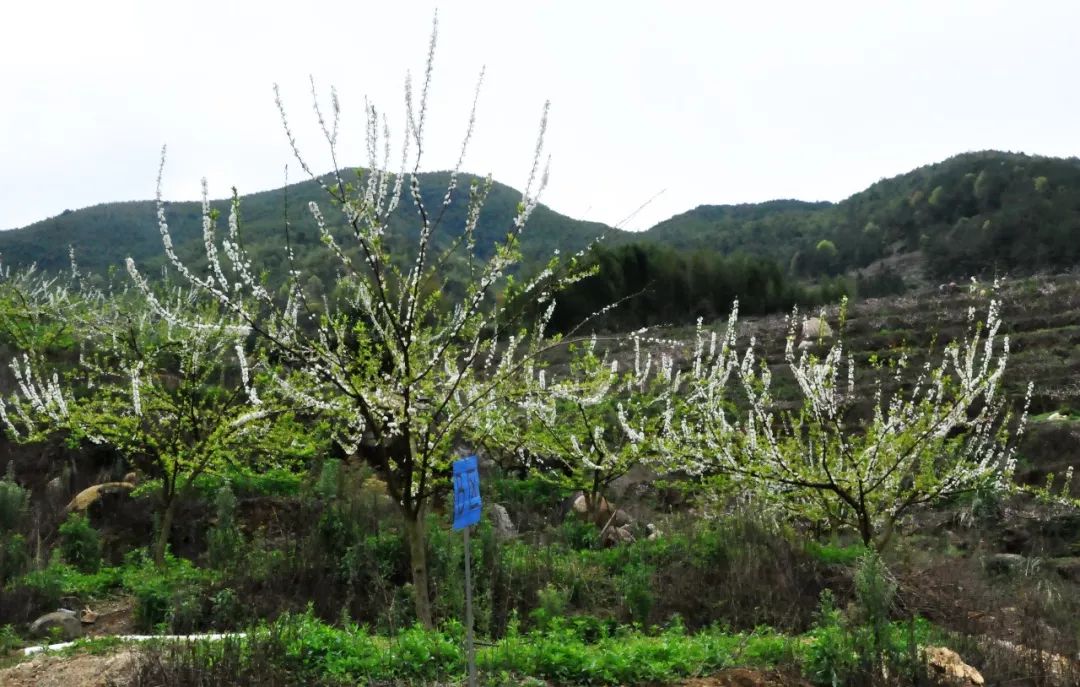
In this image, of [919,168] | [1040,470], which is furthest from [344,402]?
[919,168]

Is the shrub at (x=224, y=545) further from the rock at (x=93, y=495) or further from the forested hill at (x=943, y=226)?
the forested hill at (x=943, y=226)

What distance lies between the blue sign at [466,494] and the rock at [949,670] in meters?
3.28

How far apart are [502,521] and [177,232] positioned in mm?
80461

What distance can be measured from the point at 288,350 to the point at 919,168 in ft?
322

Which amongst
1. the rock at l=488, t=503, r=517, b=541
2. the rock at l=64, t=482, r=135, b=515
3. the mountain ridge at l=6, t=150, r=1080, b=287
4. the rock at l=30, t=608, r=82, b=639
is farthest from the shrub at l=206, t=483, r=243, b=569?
the mountain ridge at l=6, t=150, r=1080, b=287

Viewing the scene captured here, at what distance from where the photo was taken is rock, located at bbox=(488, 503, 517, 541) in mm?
12806

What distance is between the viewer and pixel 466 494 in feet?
15.0

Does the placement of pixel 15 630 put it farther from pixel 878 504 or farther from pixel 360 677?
pixel 878 504

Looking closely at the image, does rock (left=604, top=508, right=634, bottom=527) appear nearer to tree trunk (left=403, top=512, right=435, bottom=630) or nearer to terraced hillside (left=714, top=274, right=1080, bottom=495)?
tree trunk (left=403, top=512, right=435, bottom=630)

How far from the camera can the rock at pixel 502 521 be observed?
42.0 feet

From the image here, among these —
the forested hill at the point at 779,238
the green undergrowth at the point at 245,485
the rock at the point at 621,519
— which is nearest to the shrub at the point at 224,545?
the green undergrowth at the point at 245,485

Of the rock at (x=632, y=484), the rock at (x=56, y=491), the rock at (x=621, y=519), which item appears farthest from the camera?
the rock at (x=632, y=484)

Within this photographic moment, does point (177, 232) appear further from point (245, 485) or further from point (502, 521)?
point (502, 521)

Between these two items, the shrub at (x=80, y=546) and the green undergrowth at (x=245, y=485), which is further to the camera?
the green undergrowth at (x=245, y=485)
